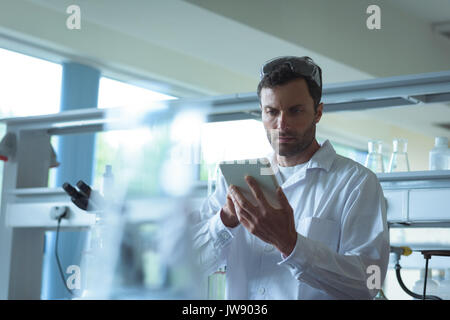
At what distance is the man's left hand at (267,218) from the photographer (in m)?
0.96

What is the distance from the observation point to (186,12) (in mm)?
3506

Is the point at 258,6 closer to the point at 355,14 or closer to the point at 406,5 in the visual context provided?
the point at 355,14

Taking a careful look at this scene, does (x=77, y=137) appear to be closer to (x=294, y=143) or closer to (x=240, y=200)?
(x=294, y=143)

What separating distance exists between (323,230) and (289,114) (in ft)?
0.67

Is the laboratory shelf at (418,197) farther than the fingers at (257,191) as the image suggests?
Yes

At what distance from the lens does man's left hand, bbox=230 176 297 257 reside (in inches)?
37.7

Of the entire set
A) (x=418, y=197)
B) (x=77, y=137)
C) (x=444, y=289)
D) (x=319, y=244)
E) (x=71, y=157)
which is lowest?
(x=444, y=289)

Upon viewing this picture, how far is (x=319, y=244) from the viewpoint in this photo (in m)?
1.03

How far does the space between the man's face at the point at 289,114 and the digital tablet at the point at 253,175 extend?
0.63ft

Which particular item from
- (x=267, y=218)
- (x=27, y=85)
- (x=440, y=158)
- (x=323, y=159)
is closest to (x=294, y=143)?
(x=323, y=159)

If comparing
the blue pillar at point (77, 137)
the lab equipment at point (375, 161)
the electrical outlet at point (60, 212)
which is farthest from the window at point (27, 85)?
the lab equipment at point (375, 161)

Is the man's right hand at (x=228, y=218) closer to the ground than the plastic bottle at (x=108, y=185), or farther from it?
closer to the ground

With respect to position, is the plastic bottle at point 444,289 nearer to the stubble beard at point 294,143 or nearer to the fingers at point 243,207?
the stubble beard at point 294,143
